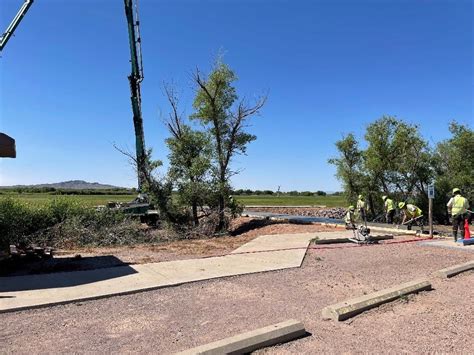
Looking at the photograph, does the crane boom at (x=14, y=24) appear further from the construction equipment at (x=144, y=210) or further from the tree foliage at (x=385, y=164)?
the tree foliage at (x=385, y=164)

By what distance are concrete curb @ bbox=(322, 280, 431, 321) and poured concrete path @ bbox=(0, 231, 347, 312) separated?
3065mm

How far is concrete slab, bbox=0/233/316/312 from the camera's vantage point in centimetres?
683

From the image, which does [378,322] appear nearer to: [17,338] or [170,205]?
[17,338]

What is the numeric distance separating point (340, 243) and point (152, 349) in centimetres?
1017

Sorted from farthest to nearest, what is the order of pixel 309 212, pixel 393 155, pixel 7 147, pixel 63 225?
1. pixel 309 212
2. pixel 393 155
3. pixel 63 225
4. pixel 7 147

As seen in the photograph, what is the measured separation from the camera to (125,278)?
27.1 ft

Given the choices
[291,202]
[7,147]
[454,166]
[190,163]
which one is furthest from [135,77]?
[291,202]

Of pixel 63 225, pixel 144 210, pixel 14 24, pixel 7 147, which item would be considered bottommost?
pixel 63 225

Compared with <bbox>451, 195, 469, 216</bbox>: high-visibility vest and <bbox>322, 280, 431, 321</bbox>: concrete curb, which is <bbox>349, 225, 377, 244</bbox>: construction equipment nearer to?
<bbox>451, 195, 469, 216</bbox>: high-visibility vest

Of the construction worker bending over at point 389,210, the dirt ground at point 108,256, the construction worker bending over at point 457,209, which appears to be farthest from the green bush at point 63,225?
the construction worker bending over at point 389,210

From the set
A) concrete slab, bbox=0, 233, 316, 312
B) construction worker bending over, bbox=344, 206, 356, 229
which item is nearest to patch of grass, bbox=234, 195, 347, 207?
construction worker bending over, bbox=344, 206, 356, 229

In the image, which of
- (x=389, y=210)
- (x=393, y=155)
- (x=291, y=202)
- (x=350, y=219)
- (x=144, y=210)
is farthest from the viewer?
(x=291, y=202)

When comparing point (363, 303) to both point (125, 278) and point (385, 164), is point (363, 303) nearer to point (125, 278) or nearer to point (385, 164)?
point (125, 278)

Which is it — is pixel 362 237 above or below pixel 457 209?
below
